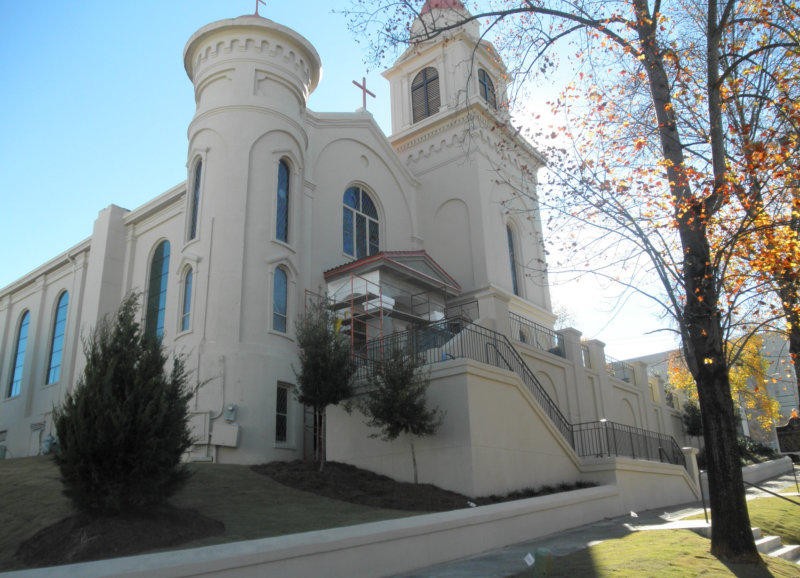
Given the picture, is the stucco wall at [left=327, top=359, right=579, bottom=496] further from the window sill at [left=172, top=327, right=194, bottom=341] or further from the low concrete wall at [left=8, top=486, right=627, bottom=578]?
the window sill at [left=172, top=327, right=194, bottom=341]

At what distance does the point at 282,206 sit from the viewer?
21453 millimetres

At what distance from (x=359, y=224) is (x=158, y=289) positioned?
766 centimetres

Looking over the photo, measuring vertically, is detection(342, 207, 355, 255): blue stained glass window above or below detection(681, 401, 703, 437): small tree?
above

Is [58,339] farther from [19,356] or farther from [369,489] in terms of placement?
[369,489]

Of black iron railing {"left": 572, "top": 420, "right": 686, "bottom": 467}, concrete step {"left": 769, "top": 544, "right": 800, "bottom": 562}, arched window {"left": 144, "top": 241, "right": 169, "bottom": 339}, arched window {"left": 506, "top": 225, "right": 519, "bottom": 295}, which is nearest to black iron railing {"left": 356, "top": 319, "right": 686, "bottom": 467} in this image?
black iron railing {"left": 572, "top": 420, "right": 686, "bottom": 467}

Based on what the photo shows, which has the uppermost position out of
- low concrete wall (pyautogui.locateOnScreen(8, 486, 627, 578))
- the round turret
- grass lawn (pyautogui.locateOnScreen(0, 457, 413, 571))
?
the round turret

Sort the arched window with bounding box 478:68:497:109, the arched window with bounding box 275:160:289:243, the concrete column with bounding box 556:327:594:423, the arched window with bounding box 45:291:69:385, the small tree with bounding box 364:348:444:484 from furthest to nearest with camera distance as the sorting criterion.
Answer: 1. the arched window with bounding box 478:68:497:109
2. the arched window with bounding box 45:291:69:385
3. the concrete column with bounding box 556:327:594:423
4. the arched window with bounding box 275:160:289:243
5. the small tree with bounding box 364:348:444:484

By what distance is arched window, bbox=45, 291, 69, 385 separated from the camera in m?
28.4

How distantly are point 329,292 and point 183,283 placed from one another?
4470 millimetres

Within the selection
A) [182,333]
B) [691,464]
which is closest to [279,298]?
[182,333]

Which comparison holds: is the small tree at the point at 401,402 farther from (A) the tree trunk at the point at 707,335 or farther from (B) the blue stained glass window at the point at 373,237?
(B) the blue stained glass window at the point at 373,237

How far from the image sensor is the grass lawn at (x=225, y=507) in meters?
9.66

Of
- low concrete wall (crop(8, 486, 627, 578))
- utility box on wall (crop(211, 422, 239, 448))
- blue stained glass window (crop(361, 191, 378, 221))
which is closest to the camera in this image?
low concrete wall (crop(8, 486, 627, 578))

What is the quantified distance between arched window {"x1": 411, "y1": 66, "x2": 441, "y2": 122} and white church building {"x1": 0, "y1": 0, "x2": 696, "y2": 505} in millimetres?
99
